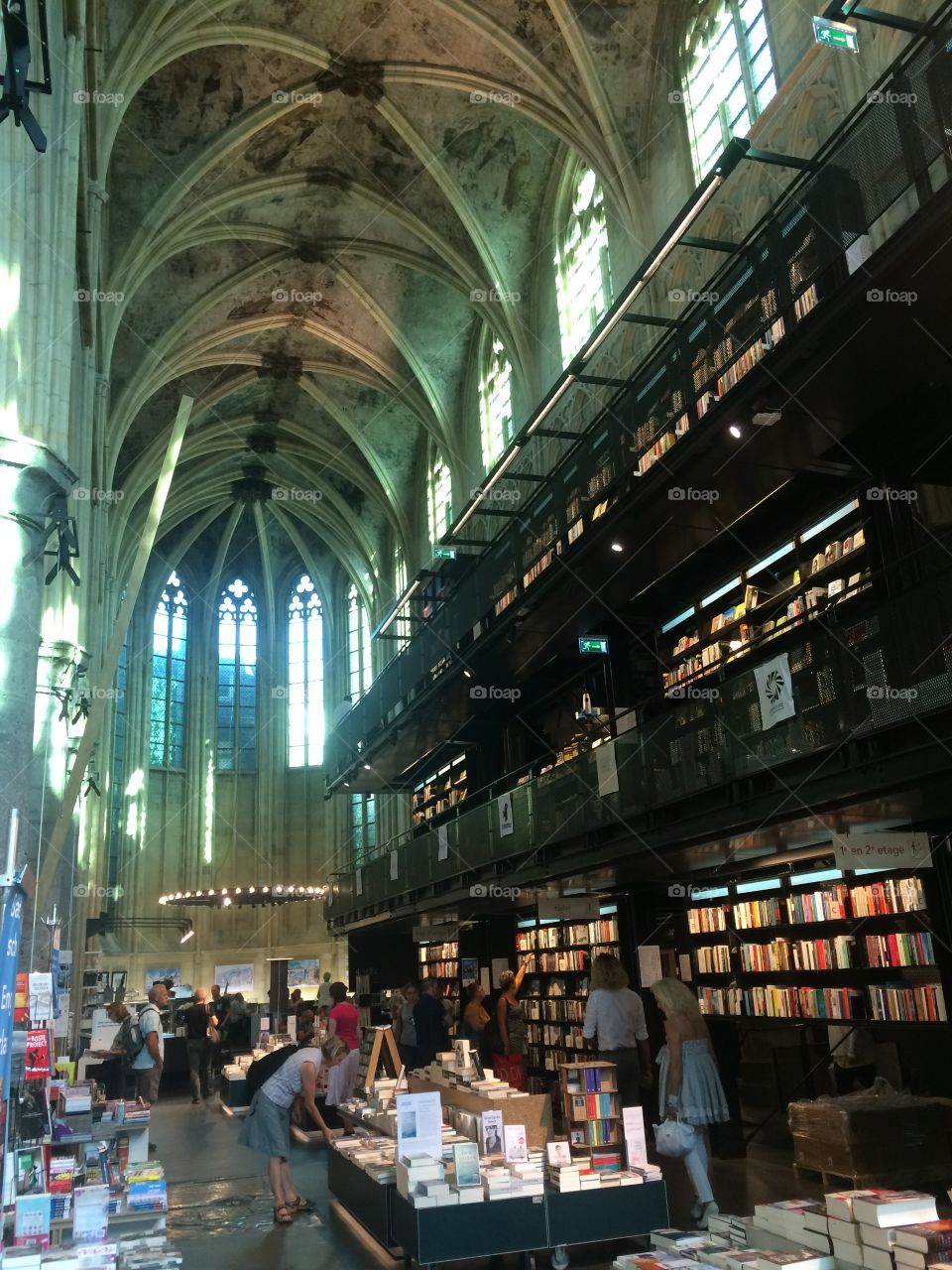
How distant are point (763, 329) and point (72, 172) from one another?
6858mm

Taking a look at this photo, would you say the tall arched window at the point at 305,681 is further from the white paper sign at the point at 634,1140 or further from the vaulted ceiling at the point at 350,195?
the white paper sign at the point at 634,1140

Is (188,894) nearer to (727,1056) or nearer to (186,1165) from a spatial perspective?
(186,1165)

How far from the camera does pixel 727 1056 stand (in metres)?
8.72

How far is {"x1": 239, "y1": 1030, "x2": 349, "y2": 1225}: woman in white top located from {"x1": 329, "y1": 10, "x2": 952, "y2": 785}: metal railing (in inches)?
217

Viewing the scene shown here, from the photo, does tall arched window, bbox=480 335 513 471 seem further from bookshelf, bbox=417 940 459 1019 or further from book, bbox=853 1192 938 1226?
book, bbox=853 1192 938 1226

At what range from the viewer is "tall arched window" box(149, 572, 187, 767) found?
101 feet

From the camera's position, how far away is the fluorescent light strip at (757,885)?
9992 millimetres

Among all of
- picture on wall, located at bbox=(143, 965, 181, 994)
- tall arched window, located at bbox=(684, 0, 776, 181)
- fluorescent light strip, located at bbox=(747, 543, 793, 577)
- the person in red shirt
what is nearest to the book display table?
the person in red shirt

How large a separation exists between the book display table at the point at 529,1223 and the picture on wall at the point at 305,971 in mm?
25005

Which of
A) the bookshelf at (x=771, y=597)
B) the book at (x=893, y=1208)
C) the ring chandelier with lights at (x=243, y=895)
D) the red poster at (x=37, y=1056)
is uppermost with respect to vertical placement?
the bookshelf at (x=771, y=597)

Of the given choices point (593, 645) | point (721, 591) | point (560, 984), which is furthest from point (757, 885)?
point (560, 984)

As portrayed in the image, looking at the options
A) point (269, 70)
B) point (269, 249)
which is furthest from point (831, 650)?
point (269, 249)

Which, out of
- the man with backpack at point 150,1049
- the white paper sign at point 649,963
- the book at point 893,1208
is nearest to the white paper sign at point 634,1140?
the book at point 893,1208

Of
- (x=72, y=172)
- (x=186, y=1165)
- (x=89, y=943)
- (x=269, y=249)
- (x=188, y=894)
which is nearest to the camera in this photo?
(x=186, y=1165)
